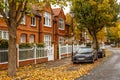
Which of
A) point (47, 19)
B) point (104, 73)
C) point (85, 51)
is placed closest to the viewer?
point (104, 73)

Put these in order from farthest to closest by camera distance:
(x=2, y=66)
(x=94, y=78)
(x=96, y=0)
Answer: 1. (x=96, y=0)
2. (x=2, y=66)
3. (x=94, y=78)

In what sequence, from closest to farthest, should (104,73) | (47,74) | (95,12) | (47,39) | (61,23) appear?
(47,74), (104,73), (47,39), (95,12), (61,23)

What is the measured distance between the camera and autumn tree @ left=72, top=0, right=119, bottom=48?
39844mm

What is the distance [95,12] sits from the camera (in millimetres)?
40656

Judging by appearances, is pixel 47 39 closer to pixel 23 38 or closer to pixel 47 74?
pixel 23 38

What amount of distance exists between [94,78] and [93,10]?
26.9m

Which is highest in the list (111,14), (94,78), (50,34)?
(111,14)

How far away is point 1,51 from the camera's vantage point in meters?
20.1

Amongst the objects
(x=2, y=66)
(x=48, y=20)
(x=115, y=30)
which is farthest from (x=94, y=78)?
(x=115, y=30)

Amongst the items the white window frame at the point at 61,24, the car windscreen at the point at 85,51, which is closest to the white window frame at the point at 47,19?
the white window frame at the point at 61,24

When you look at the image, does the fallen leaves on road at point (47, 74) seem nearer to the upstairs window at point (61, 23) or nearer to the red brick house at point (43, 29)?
the red brick house at point (43, 29)

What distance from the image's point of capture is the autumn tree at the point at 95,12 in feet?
131

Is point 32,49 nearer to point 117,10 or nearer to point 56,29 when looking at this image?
point 56,29

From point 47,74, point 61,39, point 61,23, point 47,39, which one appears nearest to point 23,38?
point 47,39
